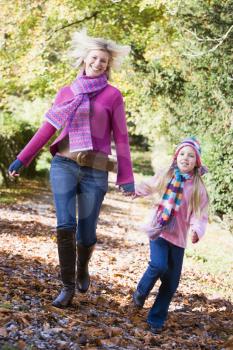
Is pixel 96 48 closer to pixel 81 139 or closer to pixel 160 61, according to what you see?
pixel 81 139

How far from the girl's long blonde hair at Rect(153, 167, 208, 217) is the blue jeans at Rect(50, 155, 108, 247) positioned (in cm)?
48

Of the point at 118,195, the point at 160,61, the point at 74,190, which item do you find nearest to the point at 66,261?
the point at 74,190

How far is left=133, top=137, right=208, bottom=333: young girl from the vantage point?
4.77 meters

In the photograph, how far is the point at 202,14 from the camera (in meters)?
12.7

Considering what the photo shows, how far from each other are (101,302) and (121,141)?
1.75 m

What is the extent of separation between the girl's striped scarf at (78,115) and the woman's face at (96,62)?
8cm

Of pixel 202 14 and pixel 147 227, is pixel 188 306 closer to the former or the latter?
pixel 147 227

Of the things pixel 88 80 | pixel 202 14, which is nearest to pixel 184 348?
pixel 88 80

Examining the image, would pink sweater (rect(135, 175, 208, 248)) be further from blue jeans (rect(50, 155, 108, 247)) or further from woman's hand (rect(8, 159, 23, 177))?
woman's hand (rect(8, 159, 23, 177))

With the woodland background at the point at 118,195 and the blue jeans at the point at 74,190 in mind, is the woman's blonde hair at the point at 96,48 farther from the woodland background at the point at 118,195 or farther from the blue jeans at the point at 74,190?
the woodland background at the point at 118,195

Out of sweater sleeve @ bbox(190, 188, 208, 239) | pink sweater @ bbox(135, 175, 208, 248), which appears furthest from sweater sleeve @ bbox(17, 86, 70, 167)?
sweater sleeve @ bbox(190, 188, 208, 239)

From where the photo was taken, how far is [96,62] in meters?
4.64

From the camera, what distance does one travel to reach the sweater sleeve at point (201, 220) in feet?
15.2

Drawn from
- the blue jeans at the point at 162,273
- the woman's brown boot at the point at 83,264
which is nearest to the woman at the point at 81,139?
the woman's brown boot at the point at 83,264
